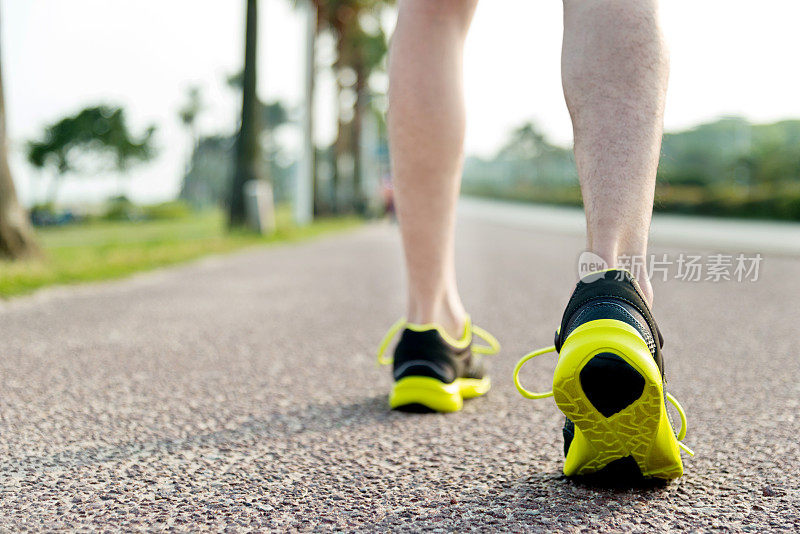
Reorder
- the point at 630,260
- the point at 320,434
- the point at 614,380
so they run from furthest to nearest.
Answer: the point at 320,434 < the point at 630,260 < the point at 614,380

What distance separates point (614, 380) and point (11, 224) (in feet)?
17.9

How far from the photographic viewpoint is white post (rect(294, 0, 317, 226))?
1832cm

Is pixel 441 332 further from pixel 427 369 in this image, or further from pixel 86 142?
pixel 86 142

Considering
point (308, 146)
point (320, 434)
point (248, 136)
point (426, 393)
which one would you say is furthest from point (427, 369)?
point (308, 146)

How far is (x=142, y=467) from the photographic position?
135cm

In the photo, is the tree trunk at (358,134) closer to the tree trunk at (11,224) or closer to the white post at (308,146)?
the white post at (308,146)

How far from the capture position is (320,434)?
1.57 metres

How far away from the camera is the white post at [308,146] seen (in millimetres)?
18322

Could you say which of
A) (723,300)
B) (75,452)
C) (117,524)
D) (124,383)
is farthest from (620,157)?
(723,300)

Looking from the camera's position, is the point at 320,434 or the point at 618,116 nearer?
the point at 618,116

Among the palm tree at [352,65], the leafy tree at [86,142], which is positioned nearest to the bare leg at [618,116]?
the palm tree at [352,65]

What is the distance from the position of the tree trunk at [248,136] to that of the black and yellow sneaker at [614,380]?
38.1 feet

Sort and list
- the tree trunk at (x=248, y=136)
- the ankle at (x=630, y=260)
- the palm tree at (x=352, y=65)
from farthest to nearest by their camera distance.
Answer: the palm tree at (x=352, y=65) → the tree trunk at (x=248, y=136) → the ankle at (x=630, y=260)

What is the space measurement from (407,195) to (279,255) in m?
6.41
